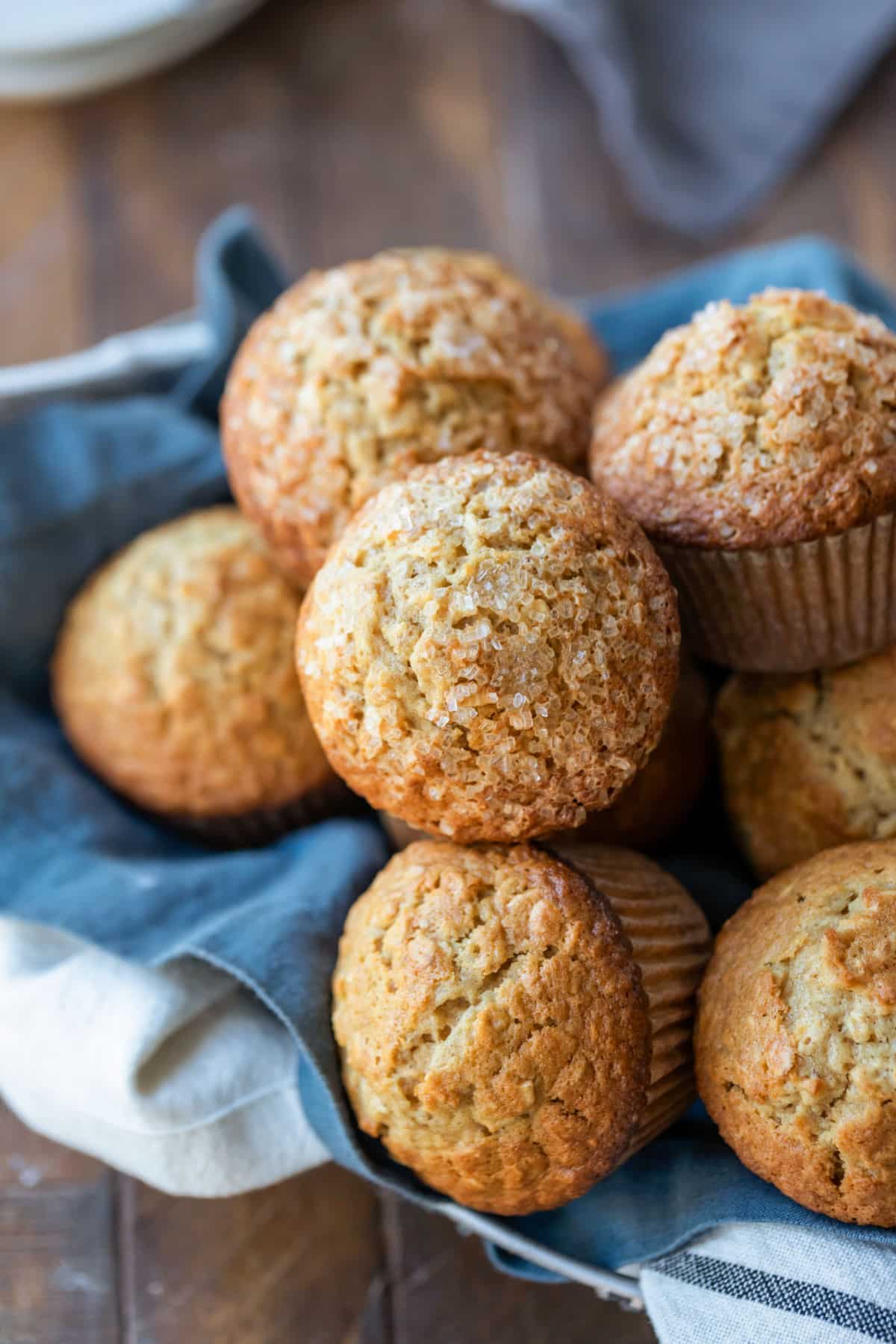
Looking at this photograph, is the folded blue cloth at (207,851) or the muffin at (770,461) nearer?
the muffin at (770,461)

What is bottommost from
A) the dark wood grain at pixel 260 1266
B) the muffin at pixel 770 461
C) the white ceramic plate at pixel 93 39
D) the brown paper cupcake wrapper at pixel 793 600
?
the dark wood grain at pixel 260 1266

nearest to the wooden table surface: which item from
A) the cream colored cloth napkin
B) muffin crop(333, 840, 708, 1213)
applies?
the cream colored cloth napkin

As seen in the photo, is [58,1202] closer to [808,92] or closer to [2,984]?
[2,984]

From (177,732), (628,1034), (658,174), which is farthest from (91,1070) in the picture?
(658,174)

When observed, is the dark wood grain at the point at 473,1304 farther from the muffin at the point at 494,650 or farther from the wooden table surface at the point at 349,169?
the wooden table surface at the point at 349,169

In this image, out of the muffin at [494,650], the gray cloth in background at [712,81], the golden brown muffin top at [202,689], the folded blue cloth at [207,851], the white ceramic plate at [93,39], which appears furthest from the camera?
the gray cloth in background at [712,81]

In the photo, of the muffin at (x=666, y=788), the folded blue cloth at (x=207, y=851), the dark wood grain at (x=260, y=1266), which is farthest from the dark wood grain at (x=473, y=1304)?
the muffin at (x=666, y=788)

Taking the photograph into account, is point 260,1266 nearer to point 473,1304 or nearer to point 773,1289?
point 473,1304

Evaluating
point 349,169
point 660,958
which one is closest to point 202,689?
point 660,958
